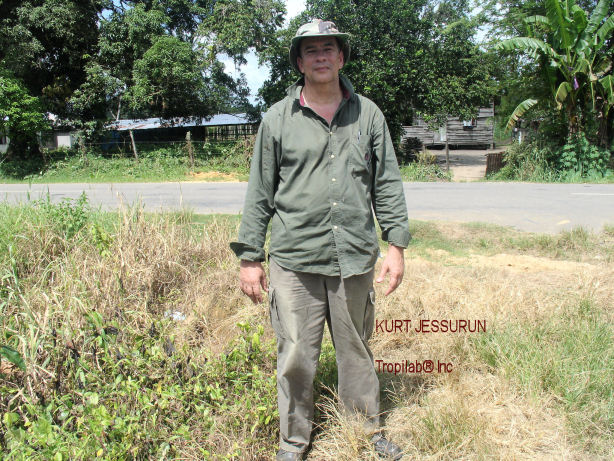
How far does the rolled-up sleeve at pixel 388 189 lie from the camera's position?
7.87 feet

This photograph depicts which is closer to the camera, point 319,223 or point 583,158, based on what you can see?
point 319,223

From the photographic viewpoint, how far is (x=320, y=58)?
2312mm

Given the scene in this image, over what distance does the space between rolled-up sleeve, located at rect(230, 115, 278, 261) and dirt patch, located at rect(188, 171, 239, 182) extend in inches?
531

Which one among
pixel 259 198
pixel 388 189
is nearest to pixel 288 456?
pixel 259 198

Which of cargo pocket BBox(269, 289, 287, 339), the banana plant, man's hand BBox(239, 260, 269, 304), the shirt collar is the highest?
the banana plant

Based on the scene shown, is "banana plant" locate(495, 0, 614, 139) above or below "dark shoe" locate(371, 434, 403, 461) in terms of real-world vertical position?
above

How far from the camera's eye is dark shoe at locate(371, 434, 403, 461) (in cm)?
241

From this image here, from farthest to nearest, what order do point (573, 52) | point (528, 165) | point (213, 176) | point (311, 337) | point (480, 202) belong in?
1. point (213, 176)
2. point (528, 165)
3. point (573, 52)
4. point (480, 202)
5. point (311, 337)

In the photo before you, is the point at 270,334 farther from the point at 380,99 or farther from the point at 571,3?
the point at 380,99

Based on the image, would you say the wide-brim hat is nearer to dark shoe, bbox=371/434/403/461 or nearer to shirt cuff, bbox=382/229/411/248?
shirt cuff, bbox=382/229/411/248

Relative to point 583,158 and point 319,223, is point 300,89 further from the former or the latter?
point 583,158

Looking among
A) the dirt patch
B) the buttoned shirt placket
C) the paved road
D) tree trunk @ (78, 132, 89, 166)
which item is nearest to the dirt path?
the paved road

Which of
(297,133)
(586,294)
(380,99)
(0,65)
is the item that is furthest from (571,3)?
(0,65)

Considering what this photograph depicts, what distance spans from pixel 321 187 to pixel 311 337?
705mm
